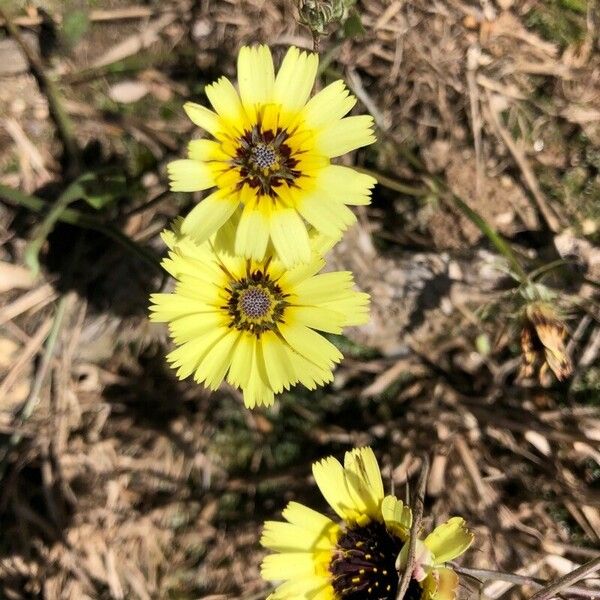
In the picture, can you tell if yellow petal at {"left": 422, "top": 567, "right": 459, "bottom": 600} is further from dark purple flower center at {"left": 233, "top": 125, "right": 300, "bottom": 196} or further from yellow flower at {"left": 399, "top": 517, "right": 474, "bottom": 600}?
dark purple flower center at {"left": 233, "top": 125, "right": 300, "bottom": 196}

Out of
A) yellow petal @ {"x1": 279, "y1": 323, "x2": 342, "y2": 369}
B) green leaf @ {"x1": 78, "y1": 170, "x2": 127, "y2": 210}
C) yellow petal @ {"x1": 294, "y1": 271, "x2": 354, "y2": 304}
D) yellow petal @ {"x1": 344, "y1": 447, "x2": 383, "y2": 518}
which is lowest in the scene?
yellow petal @ {"x1": 344, "y1": 447, "x2": 383, "y2": 518}

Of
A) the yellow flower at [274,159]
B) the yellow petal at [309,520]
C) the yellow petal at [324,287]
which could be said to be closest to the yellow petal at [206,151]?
the yellow flower at [274,159]

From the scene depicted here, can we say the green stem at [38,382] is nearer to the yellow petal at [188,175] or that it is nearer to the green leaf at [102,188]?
the green leaf at [102,188]

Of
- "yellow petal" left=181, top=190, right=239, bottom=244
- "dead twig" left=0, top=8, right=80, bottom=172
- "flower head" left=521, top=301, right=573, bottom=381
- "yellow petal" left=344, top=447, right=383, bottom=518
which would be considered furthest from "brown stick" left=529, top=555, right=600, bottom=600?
"dead twig" left=0, top=8, right=80, bottom=172

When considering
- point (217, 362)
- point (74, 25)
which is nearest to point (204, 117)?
point (217, 362)

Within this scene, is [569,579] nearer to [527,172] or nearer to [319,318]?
[319,318]
